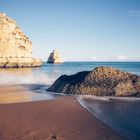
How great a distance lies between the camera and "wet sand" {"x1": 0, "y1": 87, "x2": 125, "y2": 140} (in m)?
5.55

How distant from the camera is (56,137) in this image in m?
5.48

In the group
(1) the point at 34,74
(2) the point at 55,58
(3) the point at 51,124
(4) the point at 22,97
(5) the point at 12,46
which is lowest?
(1) the point at 34,74

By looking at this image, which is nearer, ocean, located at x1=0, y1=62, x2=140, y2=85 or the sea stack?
ocean, located at x1=0, y1=62, x2=140, y2=85

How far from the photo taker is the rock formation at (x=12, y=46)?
230ft

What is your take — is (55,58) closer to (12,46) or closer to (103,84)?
(12,46)

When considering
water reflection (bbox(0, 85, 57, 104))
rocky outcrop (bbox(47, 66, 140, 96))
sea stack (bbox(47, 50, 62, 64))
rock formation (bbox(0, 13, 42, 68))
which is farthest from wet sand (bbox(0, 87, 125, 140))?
sea stack (bbox(47, 50, 62, 64))

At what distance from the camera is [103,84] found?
12.0 meters

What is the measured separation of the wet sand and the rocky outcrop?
3255 mm

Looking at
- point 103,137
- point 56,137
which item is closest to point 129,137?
point 103,137

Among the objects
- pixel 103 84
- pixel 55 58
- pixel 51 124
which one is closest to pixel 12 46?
pixel 103 84

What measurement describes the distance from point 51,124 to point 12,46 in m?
68.8

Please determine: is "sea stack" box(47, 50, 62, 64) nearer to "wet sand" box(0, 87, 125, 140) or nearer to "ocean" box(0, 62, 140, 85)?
"ocean" box(0, 62, 140, 85)

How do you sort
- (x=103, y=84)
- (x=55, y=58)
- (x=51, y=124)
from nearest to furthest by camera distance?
1. (x=51, y=124)
2. (x=103, y=84)
3. (x=55, y=58)

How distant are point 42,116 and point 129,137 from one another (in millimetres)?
2920
